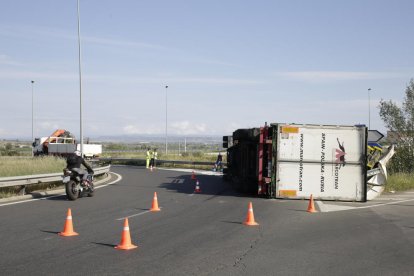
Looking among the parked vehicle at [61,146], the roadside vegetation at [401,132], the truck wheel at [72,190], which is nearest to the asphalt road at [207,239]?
the truck wheel at [72,190]

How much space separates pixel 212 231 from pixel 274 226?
169cm

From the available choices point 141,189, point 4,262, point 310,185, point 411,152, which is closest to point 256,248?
point 4,262

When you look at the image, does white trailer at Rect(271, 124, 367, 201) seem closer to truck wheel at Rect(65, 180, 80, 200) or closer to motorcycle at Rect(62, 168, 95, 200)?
motorcycle at Rect(62, 168, 95, 200)

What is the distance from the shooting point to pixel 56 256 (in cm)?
773

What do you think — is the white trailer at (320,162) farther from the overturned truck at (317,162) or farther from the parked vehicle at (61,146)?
the parked vehicle at (61,146)

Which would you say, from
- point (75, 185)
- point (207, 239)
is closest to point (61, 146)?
point (75, 185)

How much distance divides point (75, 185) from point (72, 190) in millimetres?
293

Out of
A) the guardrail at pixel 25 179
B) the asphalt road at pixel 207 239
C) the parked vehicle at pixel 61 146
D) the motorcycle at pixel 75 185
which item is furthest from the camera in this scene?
the parked vehicle at pixel 61 146

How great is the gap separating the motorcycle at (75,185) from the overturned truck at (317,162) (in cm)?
604

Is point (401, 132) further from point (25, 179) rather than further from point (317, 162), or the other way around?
point (25, 179)

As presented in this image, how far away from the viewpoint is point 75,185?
16125 millimetres

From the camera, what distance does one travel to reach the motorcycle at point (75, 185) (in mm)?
15758

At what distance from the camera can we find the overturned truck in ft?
55.3

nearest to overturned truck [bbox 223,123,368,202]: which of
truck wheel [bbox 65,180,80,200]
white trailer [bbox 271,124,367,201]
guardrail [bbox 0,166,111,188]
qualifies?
white trailer [bbox 271,124,367,201]
